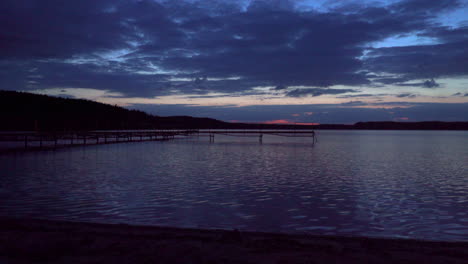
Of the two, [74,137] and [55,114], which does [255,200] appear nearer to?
[74,137]

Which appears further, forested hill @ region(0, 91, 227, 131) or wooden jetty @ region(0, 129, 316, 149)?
forested hill @ region(0, 91, 227, 131)

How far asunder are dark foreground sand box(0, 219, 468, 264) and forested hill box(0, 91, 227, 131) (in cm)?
9909

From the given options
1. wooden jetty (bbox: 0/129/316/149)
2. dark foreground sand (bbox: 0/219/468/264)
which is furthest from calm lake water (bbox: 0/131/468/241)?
wooden jetty (bbox: 0/129/316/149)

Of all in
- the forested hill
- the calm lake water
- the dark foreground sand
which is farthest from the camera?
the forested hill

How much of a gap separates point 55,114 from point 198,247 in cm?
15053

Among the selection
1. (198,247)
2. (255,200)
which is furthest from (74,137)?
(198,247)

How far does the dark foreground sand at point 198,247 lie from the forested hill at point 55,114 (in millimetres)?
99086

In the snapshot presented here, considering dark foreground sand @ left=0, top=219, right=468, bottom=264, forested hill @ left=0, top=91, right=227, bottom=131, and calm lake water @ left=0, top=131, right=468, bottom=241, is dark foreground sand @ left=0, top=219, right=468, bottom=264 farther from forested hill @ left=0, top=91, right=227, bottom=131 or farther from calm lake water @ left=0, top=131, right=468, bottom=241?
forested hill @ left=0, top=91, right=227, bottom=131

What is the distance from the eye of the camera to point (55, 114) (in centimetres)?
14050

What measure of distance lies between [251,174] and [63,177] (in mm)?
9768

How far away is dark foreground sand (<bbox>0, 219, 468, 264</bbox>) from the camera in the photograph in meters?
5.74

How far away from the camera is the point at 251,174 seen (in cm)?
2055

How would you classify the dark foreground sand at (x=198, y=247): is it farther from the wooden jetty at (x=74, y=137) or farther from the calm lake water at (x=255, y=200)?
the wooden jetty at (x=74, y=137)

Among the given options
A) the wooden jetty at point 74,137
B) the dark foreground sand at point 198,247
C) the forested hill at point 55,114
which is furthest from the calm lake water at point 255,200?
the forested hill at point 55,114
